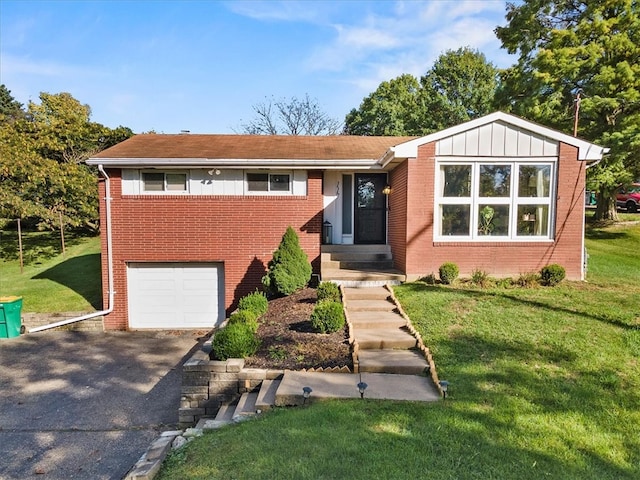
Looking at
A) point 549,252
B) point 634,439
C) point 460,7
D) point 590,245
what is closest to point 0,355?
point 634,439

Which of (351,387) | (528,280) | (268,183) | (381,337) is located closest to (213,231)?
(268,183)

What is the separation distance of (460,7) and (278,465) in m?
12.0

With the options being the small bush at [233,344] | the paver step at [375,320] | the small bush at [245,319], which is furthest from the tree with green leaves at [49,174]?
the paver step at [375,320]

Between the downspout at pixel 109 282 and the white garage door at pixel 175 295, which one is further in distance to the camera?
the white garage door at pixel 175 295

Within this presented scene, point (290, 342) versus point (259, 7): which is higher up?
point (259, 7)

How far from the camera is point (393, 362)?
15.9 ft

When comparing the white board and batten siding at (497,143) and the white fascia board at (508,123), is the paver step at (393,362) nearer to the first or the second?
the white fascia board at (508,123)

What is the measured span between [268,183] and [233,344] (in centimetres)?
548

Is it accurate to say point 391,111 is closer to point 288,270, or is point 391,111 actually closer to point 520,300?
point 288,270

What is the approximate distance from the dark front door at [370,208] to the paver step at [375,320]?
3982 mm

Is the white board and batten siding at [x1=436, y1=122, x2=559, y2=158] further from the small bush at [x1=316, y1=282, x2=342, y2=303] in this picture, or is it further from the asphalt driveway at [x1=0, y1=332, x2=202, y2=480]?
the asphalt driveway at [x1=0, y1=332, x2=202, y2=480]

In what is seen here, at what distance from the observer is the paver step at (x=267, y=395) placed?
4.08m

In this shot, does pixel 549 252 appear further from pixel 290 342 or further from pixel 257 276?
pixel 257 276

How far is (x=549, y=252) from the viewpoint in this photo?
8188 mm
